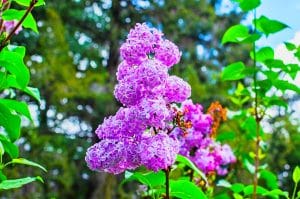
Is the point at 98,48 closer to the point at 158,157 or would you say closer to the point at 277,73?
the point at 277,73

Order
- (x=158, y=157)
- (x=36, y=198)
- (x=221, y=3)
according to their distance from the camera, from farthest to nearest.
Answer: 1. (x=221, y=3)
2. (x=36, y=198)
3. (x=158, y=157)

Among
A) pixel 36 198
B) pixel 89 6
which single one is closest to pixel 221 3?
pixel 89 6

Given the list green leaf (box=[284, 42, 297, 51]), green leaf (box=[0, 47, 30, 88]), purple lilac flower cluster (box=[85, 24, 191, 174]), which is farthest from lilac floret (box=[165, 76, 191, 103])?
green leaf (box=[284, 42, 297, 51])

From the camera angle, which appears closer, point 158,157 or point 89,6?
point 158,157

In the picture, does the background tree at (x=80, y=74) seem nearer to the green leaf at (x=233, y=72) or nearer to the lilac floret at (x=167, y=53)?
the green leaf at (x=233, y=72)

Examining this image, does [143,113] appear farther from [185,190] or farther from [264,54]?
[264,54]

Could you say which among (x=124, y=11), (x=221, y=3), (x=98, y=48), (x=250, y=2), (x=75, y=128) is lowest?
(x=250, y=2)

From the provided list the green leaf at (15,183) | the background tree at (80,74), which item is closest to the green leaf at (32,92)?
the green leaf at (15,183)
